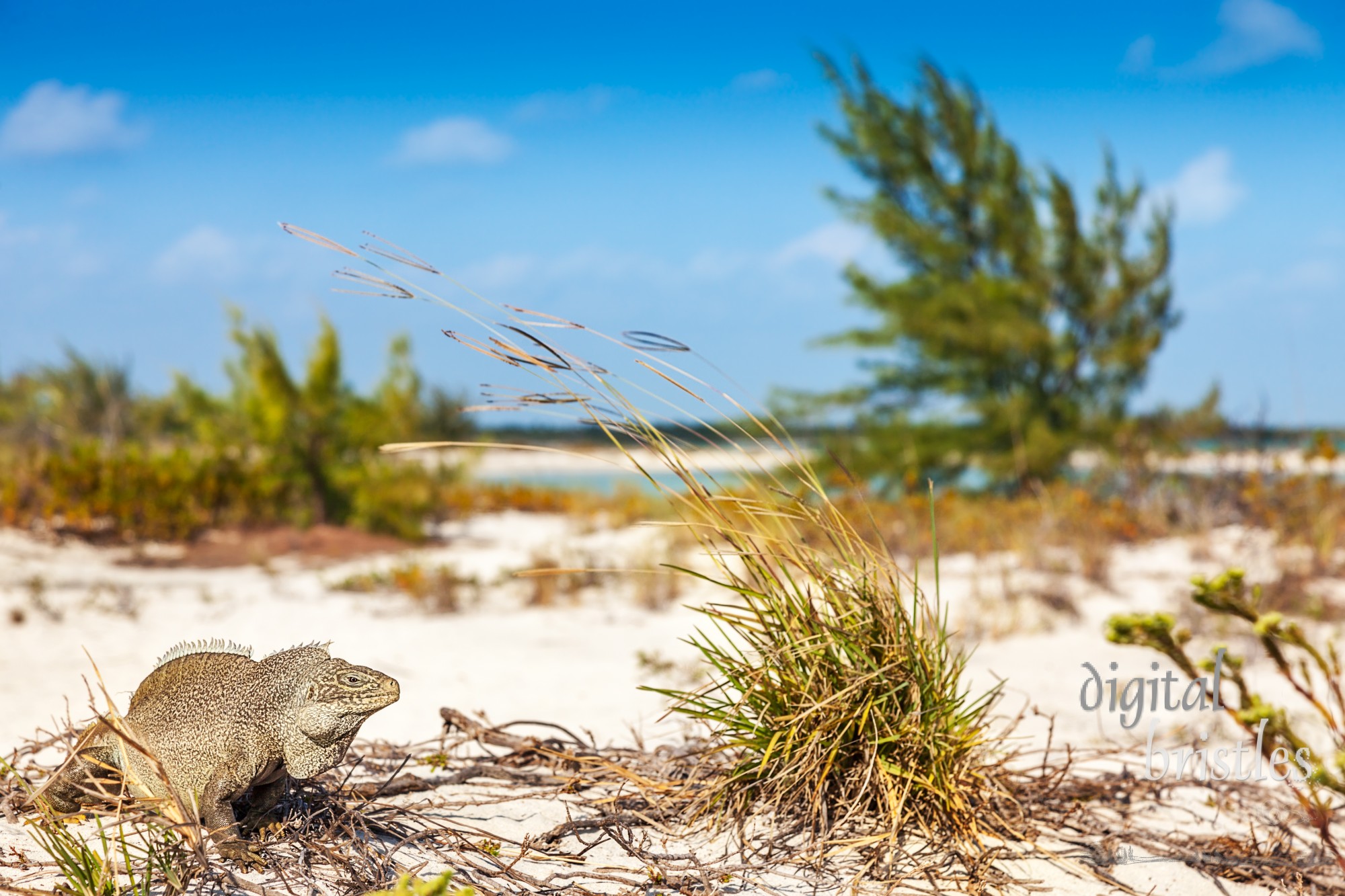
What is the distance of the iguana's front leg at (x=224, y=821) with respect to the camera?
1.97m

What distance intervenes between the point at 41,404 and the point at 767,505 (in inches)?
738

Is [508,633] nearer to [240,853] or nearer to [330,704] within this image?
[240,853]

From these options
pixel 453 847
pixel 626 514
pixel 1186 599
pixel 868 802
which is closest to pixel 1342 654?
pixel 1186 599

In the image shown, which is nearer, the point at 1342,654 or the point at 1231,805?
the point at 1231,805

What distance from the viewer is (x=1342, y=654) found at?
5758mm

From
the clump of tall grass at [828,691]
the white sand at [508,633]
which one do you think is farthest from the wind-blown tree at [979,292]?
the clump of tall grass at [828,691]

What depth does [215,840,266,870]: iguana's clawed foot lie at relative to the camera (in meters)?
1.99

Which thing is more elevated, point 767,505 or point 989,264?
point 989,264

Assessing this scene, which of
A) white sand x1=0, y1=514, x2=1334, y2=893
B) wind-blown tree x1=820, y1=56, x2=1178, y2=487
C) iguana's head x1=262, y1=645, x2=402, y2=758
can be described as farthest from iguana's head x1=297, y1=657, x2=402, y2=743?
wind-blown tree x1=820, y1=56, x2=1178, y2=487

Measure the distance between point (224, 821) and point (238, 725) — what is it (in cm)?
21

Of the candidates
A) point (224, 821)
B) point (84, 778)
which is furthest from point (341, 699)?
point (84, 778)

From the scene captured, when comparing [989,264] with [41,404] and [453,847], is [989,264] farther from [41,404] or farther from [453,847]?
[41,404]

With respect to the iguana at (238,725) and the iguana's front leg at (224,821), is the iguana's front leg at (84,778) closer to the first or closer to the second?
the iguana at (238,725)

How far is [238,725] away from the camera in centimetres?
197
